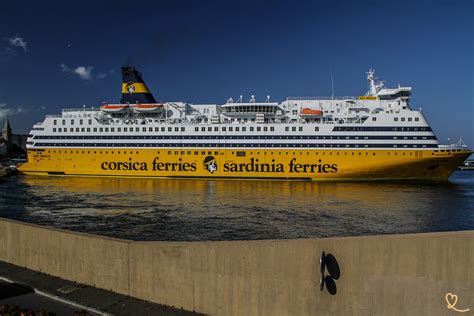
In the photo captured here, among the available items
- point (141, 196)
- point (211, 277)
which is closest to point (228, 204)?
point (141, 196)

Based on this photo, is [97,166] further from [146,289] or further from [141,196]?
[146,289]

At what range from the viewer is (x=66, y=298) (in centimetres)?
571

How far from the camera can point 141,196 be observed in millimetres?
25438

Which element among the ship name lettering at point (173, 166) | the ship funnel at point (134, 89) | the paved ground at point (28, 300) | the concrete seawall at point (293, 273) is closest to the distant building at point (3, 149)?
the ship funnel at point (134, 89)

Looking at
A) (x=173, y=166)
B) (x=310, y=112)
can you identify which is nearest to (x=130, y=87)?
(x=173, y=166)

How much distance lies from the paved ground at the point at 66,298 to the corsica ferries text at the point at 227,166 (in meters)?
30.2

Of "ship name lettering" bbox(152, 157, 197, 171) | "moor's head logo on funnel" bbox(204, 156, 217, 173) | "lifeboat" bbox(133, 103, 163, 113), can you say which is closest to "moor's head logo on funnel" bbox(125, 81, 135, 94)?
"lifeboat" bbox(133, 103, 163, 113)

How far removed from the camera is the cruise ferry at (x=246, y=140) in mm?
34000

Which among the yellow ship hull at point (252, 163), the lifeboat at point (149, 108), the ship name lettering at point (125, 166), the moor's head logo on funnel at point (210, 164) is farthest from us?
the lifeboat at point (149, 108)

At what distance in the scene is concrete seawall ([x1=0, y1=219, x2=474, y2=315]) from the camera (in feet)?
15.6

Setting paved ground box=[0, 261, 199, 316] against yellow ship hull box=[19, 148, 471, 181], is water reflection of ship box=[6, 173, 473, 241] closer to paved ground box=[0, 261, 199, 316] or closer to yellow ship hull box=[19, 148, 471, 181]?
yellow ship hull box=[19, 148, 471, 181]

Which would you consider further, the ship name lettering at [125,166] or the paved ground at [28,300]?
the ship name lettering at [125,166]

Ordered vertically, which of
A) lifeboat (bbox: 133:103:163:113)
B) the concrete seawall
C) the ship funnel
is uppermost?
the ship funnel

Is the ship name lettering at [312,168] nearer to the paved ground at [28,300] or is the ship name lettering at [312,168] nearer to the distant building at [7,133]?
the paved ground at [28,300]
